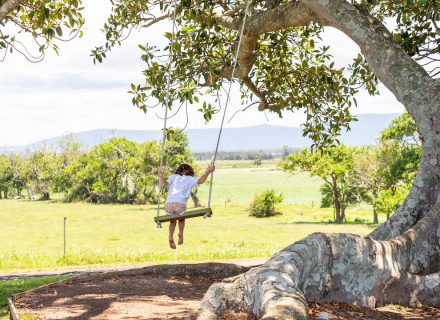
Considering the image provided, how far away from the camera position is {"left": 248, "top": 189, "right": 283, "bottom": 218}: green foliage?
2766 inches

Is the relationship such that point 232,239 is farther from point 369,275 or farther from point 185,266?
point 369,275

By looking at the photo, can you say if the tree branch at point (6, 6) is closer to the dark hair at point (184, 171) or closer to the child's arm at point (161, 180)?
the child's arm at point (161, 180)

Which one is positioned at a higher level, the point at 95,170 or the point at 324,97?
the point at 324,97

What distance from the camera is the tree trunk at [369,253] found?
228 inches

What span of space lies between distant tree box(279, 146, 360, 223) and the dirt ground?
4494cm

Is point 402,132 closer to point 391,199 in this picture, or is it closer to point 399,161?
point 399,161

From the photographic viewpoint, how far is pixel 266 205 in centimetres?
7038

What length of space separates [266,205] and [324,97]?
57114 mm

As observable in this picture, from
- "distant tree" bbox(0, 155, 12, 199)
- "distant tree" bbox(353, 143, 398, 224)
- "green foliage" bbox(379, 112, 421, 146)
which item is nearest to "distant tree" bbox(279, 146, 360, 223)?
"distant tree" bbox(353, 143, 398, 224)

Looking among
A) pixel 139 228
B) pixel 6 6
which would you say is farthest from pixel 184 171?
pixel 139 228

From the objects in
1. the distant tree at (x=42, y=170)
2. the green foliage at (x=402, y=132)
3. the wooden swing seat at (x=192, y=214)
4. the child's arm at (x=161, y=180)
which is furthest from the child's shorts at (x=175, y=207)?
the distant tree at (x=42, y=170)

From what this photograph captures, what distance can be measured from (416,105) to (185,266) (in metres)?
4.88

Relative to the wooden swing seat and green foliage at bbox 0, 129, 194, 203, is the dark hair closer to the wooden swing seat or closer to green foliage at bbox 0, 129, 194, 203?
the wooden swing seat

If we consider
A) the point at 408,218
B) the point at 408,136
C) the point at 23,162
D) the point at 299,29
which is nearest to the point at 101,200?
the point at 23,162
